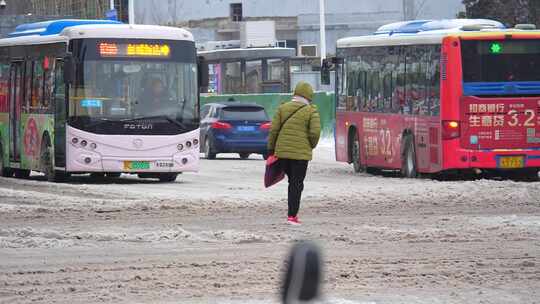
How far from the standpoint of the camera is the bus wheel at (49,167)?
84.2ft

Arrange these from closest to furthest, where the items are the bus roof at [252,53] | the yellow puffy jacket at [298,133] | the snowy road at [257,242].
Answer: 1. the snowy road at [257,242]
2. the yellow puffy jacket at [298,133]
3. the bus roof at [252,53]

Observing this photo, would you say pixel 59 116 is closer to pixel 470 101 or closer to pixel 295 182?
pixel 470 101

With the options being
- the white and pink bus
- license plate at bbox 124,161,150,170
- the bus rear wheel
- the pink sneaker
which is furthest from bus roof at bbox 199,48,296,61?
the pink sneaker

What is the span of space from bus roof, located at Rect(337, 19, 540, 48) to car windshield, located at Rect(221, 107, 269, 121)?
328 inches

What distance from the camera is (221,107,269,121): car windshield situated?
123ft

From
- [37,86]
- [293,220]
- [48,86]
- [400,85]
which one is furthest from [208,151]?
[293,220]

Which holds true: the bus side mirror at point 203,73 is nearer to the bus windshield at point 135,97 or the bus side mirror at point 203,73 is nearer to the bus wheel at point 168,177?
the bus windshield at point 135,97

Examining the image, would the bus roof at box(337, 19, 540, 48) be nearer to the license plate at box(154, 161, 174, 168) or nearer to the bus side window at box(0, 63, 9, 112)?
the license plate at box(154, 161, 174, 168)

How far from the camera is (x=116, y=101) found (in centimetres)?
2519

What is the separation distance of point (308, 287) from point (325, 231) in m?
11.6

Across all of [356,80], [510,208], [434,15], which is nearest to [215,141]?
[356,80]

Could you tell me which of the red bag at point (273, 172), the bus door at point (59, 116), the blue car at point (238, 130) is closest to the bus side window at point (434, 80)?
the bus door at point (59, 116)

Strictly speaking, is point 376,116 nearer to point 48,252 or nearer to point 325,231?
point 325,231

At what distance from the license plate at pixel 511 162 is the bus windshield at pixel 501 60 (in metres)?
1.43
